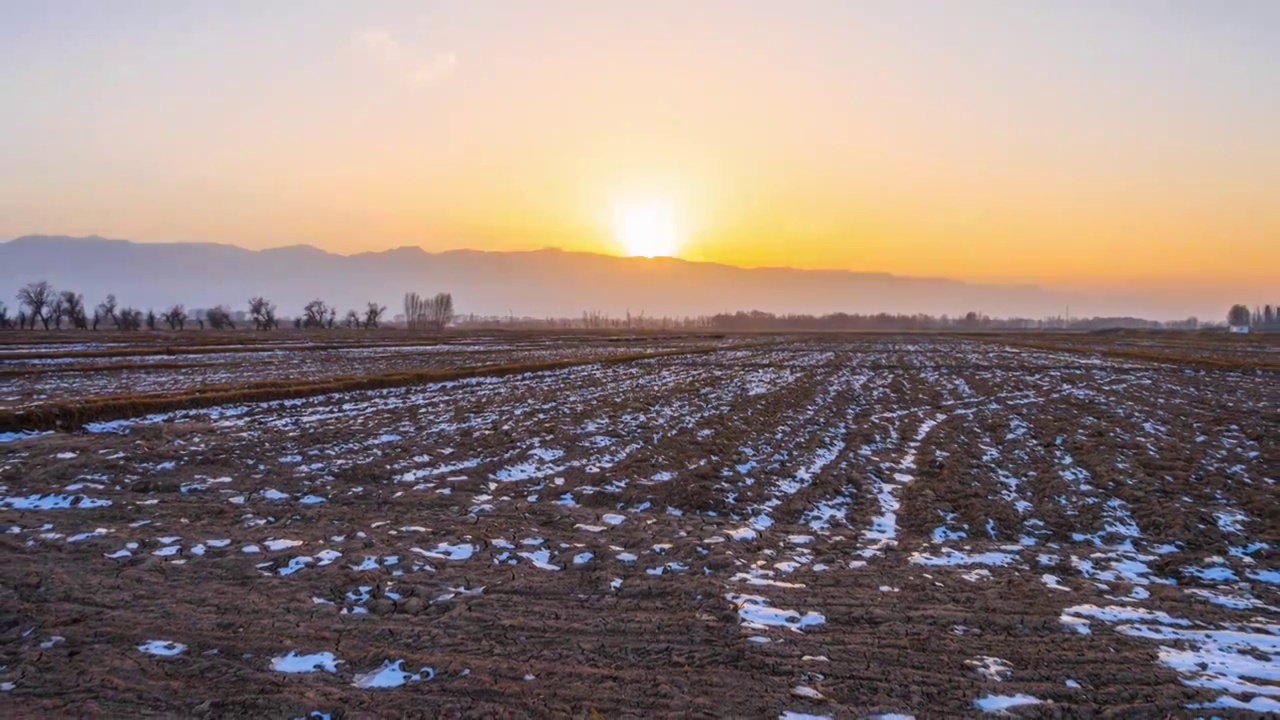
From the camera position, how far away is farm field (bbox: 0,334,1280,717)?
6055mm

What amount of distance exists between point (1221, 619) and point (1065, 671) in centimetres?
271

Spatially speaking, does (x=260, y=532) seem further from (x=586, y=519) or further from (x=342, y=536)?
(x=586, y=519)

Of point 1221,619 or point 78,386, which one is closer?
point 1221,619

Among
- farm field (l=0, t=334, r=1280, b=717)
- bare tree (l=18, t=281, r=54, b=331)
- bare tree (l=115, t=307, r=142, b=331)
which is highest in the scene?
bare tree (l=18, t=281, r=54, b=331)

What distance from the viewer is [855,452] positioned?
17.1 metres

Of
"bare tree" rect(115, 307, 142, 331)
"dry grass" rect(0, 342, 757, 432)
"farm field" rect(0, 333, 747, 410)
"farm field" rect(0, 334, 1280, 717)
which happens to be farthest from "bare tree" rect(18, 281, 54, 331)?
"farm field" rect(0, 334, 1280, 717)

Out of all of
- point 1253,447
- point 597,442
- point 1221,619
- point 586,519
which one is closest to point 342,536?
point 586,519

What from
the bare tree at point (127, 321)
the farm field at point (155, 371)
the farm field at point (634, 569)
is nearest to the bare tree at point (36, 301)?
the bare tree at point (127, 321)

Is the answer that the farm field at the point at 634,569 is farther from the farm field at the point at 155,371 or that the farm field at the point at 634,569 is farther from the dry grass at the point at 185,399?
the farm field at the point at 155,371

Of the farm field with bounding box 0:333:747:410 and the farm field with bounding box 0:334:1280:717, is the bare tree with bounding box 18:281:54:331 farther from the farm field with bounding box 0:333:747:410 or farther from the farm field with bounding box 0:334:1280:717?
the farm field with bounding box 0:334:1280:717

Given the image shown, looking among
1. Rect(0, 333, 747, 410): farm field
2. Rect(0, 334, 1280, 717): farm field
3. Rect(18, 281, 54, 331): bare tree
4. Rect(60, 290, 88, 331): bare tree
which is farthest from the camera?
Rect(60, 290, 88, 331): bare tree

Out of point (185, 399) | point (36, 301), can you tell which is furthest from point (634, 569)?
point (36, 301)

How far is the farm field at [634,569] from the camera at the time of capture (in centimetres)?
605

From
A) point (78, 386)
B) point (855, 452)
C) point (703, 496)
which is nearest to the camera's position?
point (703, 496)
